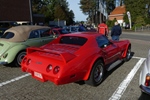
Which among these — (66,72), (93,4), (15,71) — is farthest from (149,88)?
(93,4)

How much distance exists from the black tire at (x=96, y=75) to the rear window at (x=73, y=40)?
0.74 metres

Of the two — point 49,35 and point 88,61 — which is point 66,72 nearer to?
point 88,61

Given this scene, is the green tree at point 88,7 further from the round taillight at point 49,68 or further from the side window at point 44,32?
the round taillight at point 49,68

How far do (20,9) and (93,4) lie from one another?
4002 cm

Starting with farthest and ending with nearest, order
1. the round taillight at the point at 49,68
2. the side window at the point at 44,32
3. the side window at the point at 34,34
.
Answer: the side window at the point at 44,32 < the side window at the point at 34,34 < the round taillight at the point at 49,68

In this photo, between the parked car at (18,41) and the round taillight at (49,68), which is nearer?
the round taillight at (49,68)

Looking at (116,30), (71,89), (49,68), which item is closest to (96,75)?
(71,89)

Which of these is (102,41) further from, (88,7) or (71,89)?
(88,7)

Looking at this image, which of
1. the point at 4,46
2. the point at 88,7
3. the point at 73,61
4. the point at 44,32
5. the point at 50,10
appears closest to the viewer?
the point at 73,61

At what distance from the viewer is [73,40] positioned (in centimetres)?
471

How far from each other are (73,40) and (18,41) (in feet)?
8.32

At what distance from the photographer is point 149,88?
2.96 m

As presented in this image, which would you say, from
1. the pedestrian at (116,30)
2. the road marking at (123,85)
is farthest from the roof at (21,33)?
the pedestrian at (116,30)

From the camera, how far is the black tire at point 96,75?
3963 mm
